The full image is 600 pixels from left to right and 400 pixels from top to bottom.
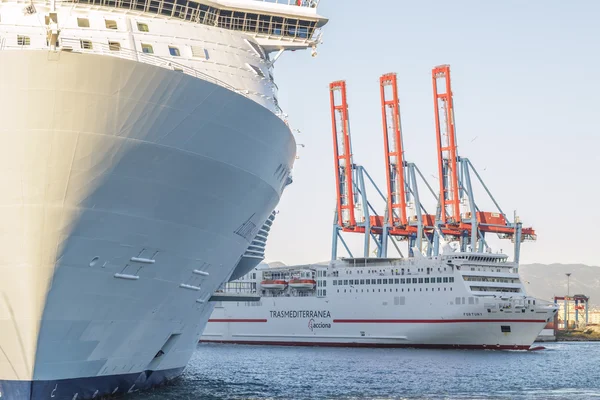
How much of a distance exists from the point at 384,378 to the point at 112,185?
18436 mm

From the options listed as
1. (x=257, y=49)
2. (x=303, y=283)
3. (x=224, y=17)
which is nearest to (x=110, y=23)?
A: (x=224, y=17)

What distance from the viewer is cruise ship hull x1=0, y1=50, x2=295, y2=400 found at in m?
15.7

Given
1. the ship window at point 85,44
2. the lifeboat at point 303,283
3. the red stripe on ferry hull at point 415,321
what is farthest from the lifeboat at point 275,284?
the ship window at point 85,44

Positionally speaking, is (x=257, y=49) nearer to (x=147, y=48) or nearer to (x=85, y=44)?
(x=147, y=48)

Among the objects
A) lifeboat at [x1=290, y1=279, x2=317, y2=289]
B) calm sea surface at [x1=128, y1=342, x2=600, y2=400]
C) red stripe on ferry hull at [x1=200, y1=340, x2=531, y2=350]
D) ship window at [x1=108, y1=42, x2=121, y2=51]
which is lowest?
red stripe on ferry hull at [x1=200, y1=340, x2=531, y2=350]

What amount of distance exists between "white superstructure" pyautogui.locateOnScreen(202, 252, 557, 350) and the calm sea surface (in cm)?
1013

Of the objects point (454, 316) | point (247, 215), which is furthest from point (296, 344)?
point (247, 215)

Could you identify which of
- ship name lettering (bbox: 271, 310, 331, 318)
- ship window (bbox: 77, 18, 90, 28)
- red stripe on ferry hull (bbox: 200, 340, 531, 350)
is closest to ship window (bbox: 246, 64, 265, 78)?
ship window (bbox: 77, 18, 90, 28)

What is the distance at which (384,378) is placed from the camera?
105ft

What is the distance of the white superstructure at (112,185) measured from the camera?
51.5ft

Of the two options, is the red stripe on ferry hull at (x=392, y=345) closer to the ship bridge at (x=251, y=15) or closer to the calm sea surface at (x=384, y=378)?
the calm sea surface at (x=384, y=378)

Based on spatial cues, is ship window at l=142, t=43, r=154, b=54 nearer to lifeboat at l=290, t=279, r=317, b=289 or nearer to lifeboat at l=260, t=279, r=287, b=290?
lifeboat at l=290, t=279, r=317, b=289

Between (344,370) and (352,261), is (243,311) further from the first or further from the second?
(344,370)

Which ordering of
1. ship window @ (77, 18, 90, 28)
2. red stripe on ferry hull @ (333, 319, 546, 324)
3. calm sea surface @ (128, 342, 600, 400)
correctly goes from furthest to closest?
1. red stripe on ferry hull @ (333, 319, 546, 324)
2. calm sea surface @ (128, 342, 600, 400)
3. ship window @ (77, 18, 90, 28)
